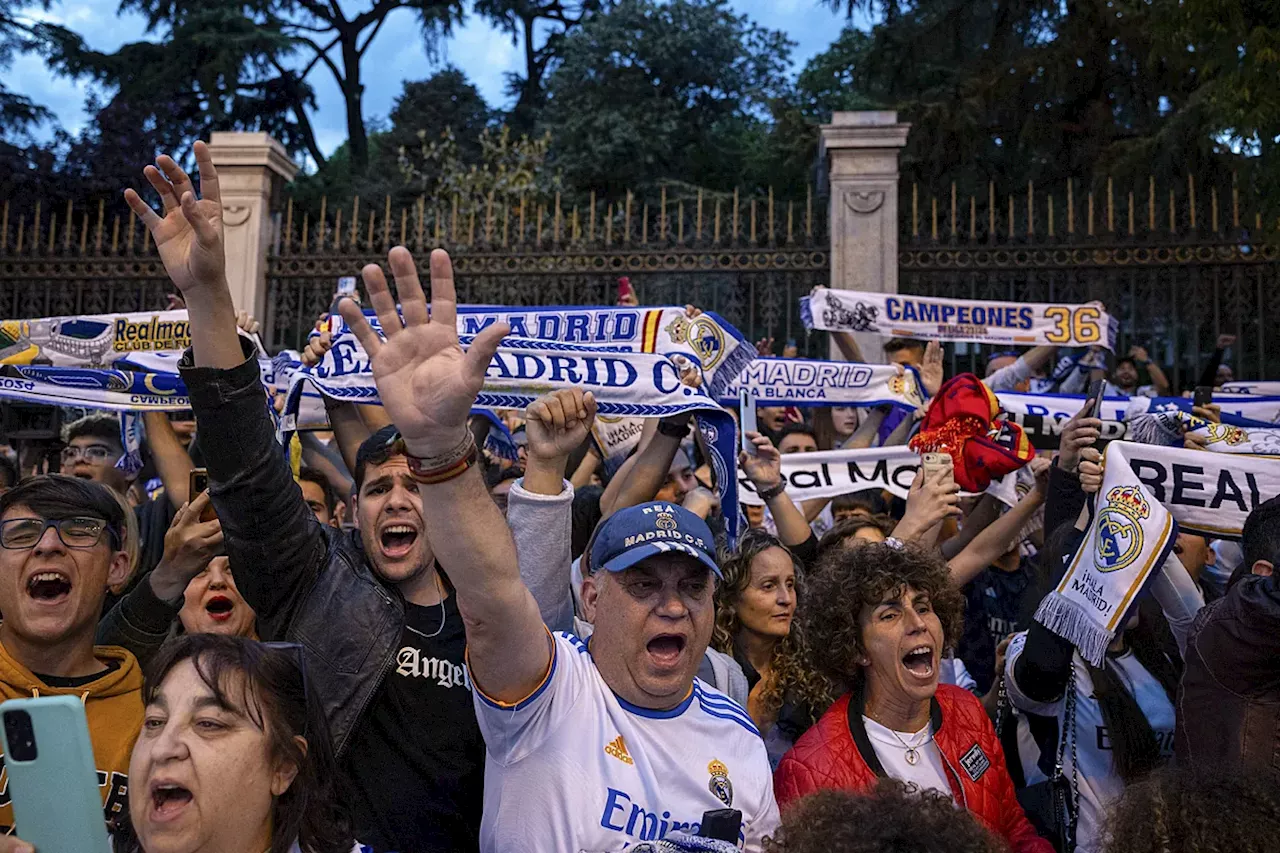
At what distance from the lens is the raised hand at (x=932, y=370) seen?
7.18 metres

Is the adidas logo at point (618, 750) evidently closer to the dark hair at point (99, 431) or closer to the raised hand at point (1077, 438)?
the raised hand at point (1077, 438)

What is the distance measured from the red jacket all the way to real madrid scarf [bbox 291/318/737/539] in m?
1.09

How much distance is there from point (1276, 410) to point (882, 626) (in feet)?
12.5

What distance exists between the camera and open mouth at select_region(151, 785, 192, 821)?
6.79 ft

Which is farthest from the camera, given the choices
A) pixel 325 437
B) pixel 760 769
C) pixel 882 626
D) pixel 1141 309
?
pixel 1141 309

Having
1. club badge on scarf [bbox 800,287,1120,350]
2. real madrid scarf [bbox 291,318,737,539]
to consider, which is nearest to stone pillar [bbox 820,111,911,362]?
club badge on scarf [bbox 800,287,1120,350]

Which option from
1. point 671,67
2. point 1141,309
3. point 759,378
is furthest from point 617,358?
point 671,67

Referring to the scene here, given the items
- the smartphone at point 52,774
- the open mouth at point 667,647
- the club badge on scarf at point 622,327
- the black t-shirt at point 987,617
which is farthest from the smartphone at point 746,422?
the smartphone at point 52,774

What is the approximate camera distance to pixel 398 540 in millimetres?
3109

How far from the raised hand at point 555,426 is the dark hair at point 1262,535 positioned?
194 centimetres

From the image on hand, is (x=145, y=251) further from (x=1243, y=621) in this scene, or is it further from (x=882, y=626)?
(x=1243, y=621)

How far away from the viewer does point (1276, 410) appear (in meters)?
6.13

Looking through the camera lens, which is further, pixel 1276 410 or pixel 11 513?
pixel 1276 410

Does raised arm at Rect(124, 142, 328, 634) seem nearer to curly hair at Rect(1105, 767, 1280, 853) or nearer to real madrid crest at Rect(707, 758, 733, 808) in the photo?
real madrid crest at Rect(707, 758, 733, 808)
